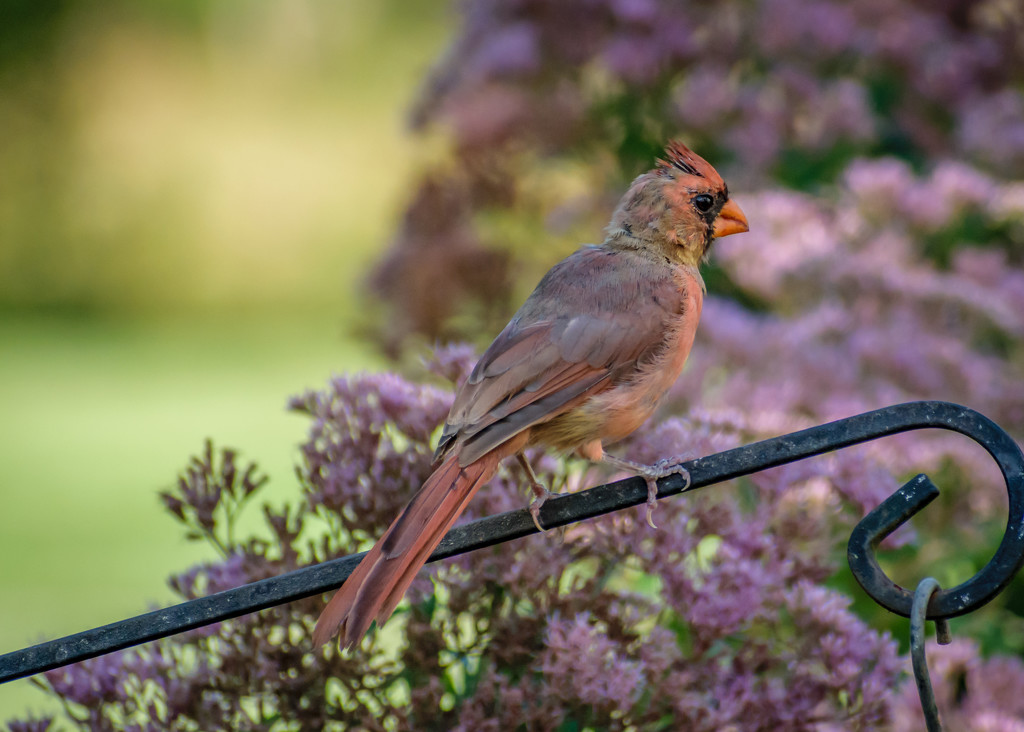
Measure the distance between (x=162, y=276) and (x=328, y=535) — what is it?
32.7 feet

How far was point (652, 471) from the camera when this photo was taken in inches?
57.8

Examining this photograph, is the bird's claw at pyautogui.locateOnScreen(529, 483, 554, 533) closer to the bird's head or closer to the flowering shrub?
the flowering shrub

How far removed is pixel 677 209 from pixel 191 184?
32.6 feet

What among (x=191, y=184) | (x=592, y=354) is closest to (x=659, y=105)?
(x=592, y=354)

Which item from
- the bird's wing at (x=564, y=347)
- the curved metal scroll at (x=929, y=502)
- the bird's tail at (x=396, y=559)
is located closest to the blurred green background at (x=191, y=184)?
the bird's wing at (x=564, y=347)

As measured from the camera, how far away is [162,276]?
11023mm

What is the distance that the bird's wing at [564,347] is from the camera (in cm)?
149

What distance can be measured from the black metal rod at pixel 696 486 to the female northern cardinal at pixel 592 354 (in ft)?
0.16

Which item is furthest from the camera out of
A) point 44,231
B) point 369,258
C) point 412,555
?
point 44,231

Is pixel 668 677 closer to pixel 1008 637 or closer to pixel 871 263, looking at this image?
pixel 1008 637

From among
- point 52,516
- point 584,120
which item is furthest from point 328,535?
point 52,516

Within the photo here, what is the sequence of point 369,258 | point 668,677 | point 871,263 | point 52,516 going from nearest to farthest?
point 668,677, point 871,263, point 369,258, point 52,516

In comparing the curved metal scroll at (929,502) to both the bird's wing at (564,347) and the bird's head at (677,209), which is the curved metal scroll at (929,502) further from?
the bird's head at (677,209)

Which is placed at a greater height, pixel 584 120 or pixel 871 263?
pixel 584 120
